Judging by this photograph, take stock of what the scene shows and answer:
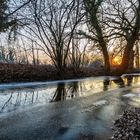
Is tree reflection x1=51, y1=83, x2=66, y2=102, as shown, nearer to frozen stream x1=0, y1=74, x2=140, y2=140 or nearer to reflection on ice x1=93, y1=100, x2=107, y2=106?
frozen stream x1=0, y1=74, x2=140, y2=140

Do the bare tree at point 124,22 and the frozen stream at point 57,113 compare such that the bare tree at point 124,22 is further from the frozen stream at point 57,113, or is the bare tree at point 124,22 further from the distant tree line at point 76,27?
the frozen stream at point 57,113

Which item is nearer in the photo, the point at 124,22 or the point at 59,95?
the point at 59,95

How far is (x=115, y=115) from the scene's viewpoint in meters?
8.38

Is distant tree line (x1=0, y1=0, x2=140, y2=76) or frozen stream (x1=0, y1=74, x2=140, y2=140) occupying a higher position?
distant tree line (x1=0, y1=0, x2=140, y2=76)

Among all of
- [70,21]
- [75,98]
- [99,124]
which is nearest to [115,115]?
[99,124]

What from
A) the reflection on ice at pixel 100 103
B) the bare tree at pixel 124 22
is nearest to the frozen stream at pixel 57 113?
the reflection on ice at pixel 100 103

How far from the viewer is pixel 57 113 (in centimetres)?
844

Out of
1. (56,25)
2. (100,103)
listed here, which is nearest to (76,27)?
(56,25)

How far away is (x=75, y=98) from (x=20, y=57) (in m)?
22.0

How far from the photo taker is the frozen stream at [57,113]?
6465mm

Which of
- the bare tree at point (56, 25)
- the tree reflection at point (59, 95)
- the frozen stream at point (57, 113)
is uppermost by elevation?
the bare tree at point (56, 25)

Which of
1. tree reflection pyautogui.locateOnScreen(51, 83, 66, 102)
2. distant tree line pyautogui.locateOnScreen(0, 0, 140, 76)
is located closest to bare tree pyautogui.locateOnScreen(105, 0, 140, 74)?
distant tree line pyautogui.locateOnScreen(0, 0, 140, 76)

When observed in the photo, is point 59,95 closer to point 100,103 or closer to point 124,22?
point 100,103

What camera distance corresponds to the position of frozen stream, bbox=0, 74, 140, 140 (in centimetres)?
646
